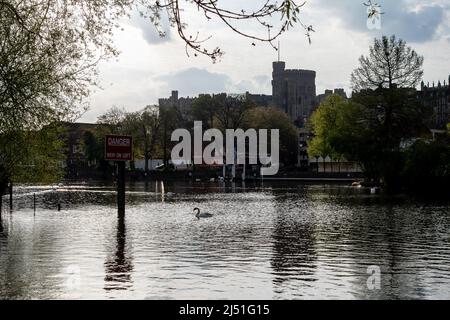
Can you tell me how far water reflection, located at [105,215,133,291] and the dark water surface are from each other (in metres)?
0.04

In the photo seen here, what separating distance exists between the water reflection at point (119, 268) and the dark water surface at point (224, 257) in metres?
0.04

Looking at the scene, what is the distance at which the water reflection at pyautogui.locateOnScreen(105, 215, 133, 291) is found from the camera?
18.2m

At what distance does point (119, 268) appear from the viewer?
69.8 ft

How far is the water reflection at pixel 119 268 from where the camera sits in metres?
18.2

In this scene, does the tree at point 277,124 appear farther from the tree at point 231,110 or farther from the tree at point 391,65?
the tree at point 391,65

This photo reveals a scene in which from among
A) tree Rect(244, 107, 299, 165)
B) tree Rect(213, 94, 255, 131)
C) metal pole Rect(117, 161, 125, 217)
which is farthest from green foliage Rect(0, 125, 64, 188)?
tree Rect(244, 107, 299, 165)

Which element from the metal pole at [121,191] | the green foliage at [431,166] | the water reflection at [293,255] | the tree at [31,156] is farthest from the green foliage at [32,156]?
the green foliage at [431,166]

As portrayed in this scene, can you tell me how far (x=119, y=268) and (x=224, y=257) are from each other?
452cm

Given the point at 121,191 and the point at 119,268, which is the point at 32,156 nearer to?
the point at 121,191

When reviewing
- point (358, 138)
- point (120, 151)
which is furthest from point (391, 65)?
point (120, 151)
